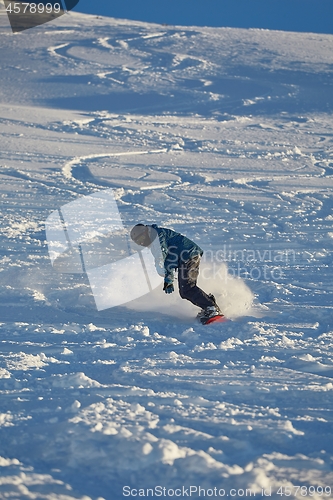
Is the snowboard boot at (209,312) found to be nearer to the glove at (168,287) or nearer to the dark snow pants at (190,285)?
the dark snow pants at (190,285)

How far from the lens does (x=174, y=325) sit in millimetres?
5555

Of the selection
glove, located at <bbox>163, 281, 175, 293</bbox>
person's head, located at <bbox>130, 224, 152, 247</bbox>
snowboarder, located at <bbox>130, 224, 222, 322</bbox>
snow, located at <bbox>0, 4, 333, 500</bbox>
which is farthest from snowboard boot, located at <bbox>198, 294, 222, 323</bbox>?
person's head, located at <bbox>130, 224, 152, 247</bbox>

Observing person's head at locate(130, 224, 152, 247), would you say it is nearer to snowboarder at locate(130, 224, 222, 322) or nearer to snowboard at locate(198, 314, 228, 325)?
snowboarder at locate(130, 224, 222, 322)

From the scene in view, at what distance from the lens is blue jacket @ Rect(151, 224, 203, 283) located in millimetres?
5469

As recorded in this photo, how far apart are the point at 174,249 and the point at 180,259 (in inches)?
4.4

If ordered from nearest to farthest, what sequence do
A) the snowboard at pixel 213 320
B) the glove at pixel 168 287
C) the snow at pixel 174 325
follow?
the snow at pixel 174 325 → the glove at pixel 168 287 → the snowboard at pixel 213 320

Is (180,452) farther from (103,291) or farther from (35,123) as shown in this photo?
(35,123)

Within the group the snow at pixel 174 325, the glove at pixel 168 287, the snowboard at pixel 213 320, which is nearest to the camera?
the snow at pixel 174 325

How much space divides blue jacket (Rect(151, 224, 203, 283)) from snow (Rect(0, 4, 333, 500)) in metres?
0.59

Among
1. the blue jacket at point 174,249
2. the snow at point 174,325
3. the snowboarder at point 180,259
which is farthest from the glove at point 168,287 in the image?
the snow at point 174,325

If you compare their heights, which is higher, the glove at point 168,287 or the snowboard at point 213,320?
the glove at point 168,287

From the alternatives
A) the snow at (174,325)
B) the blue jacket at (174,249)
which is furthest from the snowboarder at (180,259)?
the snow at (174,325)

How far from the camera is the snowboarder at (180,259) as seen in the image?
5.45 meters

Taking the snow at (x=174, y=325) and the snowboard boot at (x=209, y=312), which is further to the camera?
the snowboard boot at (x=209, y=312)
